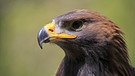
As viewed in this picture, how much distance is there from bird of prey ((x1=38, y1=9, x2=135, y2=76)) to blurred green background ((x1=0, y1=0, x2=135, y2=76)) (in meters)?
6.78

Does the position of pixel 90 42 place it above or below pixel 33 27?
below

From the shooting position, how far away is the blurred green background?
14.7 meters

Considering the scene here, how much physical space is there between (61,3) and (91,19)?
11442mm

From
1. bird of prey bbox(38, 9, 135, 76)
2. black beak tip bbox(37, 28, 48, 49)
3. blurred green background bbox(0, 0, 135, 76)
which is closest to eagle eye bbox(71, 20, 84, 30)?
bird of prey bbox(38, 9, 135, 76)

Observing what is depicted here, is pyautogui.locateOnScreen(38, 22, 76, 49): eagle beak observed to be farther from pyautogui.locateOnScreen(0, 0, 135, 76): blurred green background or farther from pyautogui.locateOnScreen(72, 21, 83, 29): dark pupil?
pyautogui.locateOnScreen(0, 0, 135, 76): blurred green background

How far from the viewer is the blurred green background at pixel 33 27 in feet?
48.2

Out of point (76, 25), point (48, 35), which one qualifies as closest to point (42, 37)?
point (48, 35)

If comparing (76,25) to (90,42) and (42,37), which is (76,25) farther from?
(42,37)

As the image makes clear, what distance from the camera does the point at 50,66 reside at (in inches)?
619

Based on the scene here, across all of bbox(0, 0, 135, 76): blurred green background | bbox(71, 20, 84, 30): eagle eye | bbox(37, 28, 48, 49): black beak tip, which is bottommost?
bbox(37, 28, 48, 49): black beak tip

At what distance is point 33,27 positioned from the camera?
17.2 metres

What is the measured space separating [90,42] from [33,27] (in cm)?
1079

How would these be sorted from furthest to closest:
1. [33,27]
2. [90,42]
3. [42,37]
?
[33,27]
[90,42]
[42,37]

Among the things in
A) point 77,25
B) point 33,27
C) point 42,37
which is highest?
point 33,27
